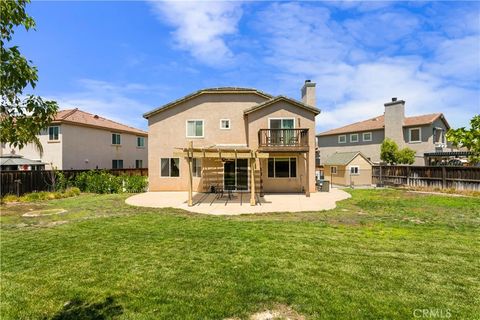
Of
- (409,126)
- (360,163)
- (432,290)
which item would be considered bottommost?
(432,290)

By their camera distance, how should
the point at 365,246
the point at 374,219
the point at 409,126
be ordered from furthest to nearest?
the point at 409,126 < the point at 374,219 < the point at 365,246

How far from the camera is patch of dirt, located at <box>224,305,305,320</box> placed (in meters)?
4.00

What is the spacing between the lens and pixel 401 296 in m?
4.63

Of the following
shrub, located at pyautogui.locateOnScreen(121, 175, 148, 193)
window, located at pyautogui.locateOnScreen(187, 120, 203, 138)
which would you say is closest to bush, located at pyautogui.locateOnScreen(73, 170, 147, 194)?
shrub, located at pyautogui.locateOnScreen(121, 175, 148, 193)

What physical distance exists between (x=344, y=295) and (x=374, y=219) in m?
7.41

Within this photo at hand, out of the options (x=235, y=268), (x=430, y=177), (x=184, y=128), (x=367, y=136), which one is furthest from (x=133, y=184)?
(x=367, y=136)

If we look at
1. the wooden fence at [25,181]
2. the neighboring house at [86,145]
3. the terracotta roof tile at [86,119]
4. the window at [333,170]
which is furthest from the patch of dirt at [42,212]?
the window at [333,170]

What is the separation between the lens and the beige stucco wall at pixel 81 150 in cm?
2352

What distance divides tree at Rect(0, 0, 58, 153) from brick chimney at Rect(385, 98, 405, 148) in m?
36.2

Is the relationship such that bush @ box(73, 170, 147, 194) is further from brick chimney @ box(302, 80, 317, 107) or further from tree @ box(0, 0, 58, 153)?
tree @ box(0, 0, 58, 153)

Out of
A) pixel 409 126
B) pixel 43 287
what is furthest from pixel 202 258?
pixel 409 126

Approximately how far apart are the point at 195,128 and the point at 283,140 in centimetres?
691

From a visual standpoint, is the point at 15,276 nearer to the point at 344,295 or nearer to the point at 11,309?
the point at 11,309

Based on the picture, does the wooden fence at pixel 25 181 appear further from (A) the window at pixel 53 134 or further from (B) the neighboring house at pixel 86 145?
(A) the window at pixel 53 134
